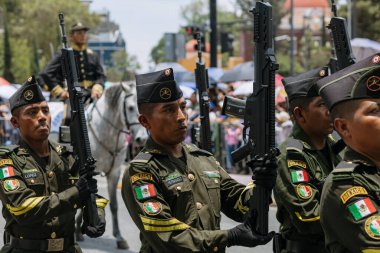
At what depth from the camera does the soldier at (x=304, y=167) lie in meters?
5.63

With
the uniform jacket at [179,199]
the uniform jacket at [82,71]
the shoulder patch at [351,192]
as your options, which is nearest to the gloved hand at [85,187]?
the uniform jacket at [179,199]

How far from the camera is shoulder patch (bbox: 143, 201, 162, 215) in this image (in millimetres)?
4980

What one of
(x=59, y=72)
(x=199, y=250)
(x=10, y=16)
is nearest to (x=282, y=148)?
(x=199, y=250)

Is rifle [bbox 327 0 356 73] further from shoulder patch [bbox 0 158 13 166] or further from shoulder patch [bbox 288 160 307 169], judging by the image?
shoulder patch [bbox 0 158 13 166]

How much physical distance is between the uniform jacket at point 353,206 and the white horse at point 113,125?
8551 mm

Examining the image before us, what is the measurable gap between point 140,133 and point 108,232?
1.41 m

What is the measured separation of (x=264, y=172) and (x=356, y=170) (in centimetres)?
75

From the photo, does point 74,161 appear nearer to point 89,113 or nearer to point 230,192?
point 230,192

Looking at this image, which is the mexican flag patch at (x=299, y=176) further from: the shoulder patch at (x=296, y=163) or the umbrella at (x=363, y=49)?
the umbrella at (x=363, y=49)

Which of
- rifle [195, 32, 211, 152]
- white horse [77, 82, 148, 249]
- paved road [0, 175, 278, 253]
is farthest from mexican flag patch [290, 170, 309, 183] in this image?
white horse [77, 82, 148, 249]

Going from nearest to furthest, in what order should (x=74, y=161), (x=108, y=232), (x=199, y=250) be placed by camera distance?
(x=199, y=250), (x=74, y=161), (x=108, y=232)

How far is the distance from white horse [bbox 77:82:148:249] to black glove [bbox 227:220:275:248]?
25.6 ft

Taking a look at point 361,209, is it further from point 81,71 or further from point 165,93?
point 81,71

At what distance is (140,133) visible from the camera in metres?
12.9
